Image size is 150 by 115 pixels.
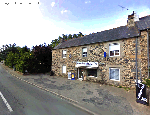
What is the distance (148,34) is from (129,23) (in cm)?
285

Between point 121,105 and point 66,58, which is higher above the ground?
point 66,58

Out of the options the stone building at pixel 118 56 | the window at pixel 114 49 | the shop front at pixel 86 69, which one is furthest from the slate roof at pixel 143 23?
the shop front at pixel 86 69

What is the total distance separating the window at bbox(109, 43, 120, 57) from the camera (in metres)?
10.1

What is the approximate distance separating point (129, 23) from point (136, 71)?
19.3ft


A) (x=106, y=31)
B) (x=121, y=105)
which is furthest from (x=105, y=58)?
(x=121, y=105)

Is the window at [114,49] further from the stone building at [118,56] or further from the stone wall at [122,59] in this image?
the stone wall at [122,59]

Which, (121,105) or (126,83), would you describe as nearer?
(121,105)

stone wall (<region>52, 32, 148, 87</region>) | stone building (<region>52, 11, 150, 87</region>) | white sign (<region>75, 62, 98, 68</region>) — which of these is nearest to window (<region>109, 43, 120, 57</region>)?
stone building (<region>52, 11, 150, 87</region>)

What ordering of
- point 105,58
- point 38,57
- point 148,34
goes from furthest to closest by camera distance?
point 38,57 → point 105,58 → point 148,34

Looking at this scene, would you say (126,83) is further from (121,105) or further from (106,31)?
(106,31)

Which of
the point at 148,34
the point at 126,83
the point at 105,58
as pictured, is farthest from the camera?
the point at 105,58

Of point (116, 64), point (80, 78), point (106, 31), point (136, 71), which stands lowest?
point (80, 78)

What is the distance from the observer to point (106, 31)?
12.4m

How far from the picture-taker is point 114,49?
10.3 m
